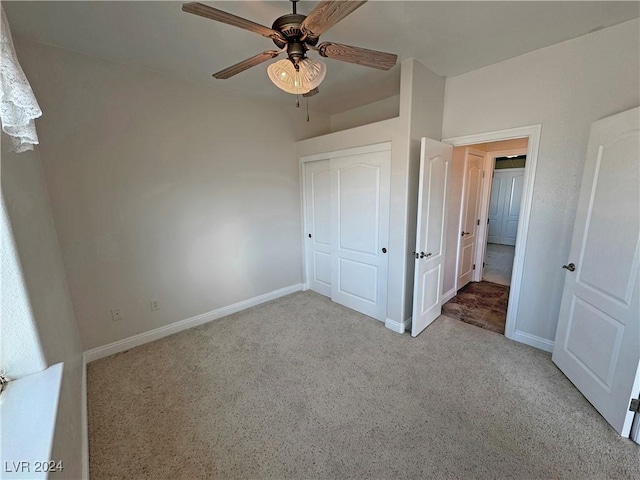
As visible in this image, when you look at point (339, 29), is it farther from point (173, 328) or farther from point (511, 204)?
point (511, 204)

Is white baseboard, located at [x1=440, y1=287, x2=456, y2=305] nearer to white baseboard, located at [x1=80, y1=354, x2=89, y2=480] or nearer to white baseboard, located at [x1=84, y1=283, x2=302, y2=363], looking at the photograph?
white baseboard, located at [x1=84, y1=283, x2=302, y2=363]

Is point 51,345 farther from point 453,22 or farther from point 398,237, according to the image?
point 453,22

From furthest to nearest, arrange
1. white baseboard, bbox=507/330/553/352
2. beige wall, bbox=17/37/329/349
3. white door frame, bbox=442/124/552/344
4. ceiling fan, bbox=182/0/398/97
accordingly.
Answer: white baseboard, bbox=507/330/553/352 → white door frame, bbox=442/124/552/344 → beige wall, bbox=17/37/329/349 → ceiling fan, bbox=182/0/398/97

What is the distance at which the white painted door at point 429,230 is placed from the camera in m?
2.41

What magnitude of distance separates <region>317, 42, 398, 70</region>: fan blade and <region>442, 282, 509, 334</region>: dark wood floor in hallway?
108 inches

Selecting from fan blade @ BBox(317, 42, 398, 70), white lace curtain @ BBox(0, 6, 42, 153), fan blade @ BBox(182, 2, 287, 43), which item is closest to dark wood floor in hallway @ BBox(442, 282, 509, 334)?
fan blade @ BBox(317, 42, 398, 70)

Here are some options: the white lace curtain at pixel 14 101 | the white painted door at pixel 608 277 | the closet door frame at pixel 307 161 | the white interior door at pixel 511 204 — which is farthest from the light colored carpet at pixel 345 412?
the white interior door at pixel 511 204

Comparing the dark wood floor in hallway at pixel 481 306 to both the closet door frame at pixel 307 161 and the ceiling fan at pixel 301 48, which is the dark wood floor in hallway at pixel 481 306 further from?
the ceiling fan at pixel 301 48

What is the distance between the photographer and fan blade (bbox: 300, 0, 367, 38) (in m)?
1.04

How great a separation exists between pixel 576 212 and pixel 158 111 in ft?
12.2

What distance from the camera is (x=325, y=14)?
44.0 inches

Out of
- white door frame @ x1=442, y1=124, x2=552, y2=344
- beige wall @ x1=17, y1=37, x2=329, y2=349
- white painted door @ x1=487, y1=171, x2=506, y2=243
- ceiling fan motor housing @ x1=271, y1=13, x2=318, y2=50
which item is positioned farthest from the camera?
white painted door @ x1=487, y1=171, x2=506, y2=243

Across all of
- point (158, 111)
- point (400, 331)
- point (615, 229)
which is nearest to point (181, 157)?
point (158, 111)

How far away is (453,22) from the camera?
1799 mm
